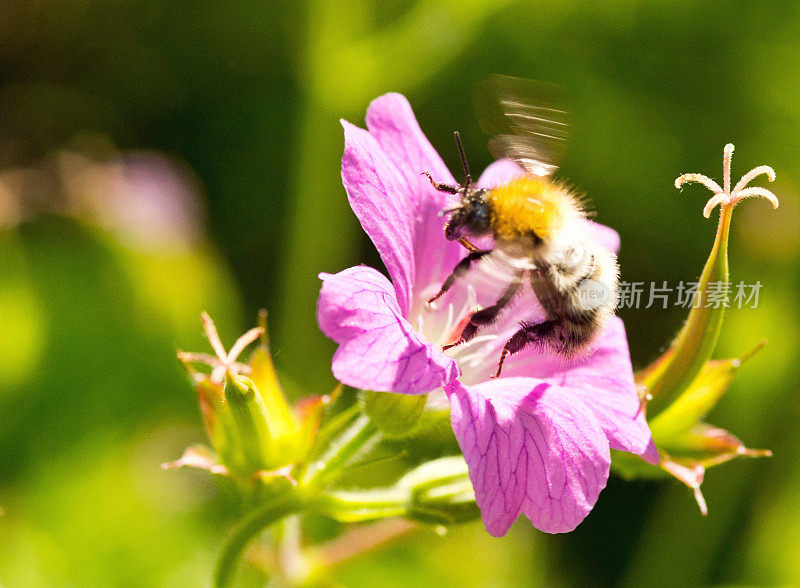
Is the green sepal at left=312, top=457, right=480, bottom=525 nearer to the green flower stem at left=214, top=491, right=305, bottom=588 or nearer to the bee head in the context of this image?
the green flower stem at left=214, top=491, right=305, bottom=588

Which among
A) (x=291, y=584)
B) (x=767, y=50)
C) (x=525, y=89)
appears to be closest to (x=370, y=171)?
(x=525, y=89)

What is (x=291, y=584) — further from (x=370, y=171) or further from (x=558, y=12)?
(x=558, y=12)

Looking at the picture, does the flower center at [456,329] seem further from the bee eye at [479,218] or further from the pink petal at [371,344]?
the pink petal at [371,344]

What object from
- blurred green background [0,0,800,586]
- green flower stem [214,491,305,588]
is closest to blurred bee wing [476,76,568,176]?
green flower stem [214,491,305,588]

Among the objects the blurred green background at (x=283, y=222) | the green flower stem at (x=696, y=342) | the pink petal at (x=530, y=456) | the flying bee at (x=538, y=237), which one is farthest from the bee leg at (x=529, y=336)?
the blurred green background at (x=283, y=222)

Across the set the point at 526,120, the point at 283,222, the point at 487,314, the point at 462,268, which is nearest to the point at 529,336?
Answer: the point at 487,314

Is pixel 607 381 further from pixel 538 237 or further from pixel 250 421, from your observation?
pixel 250 421
